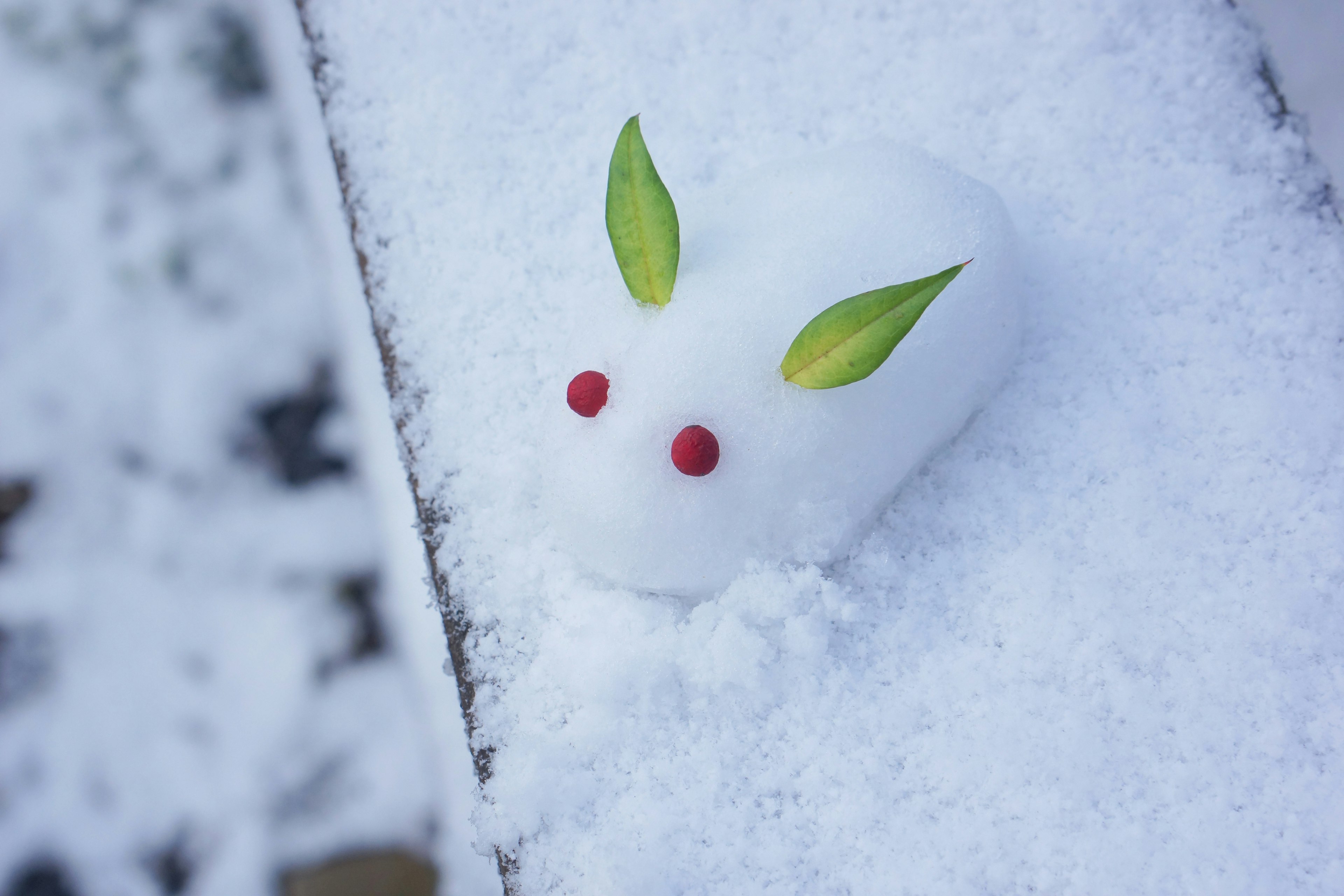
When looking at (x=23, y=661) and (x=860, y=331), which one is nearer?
(x=860, y=331)

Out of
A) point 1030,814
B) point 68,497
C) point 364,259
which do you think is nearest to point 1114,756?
point 1030,814

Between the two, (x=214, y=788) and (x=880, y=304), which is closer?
(x=880, y=304)

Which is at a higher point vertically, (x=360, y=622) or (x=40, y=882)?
(x=360, y=622)

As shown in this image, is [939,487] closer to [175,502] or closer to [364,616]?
[364,616]

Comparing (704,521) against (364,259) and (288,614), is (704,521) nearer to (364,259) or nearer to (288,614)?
(364,259)

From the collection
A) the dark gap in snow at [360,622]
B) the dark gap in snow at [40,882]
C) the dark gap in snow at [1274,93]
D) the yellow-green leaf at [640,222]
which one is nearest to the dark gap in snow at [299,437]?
the dark gap in snow at [360,622]

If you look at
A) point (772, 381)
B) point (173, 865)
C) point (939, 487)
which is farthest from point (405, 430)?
point (173, 865)
